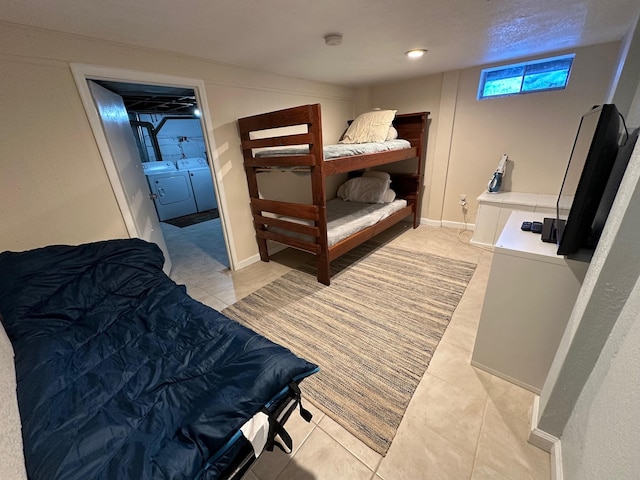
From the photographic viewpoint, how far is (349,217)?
3.02 m

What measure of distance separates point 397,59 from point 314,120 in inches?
50.3

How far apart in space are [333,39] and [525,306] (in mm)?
2149

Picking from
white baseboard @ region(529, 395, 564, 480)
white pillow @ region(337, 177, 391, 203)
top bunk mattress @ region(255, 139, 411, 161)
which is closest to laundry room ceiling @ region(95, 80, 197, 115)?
top bunk mattress @ region(255, 139, 411, 161)

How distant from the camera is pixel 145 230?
234 cm

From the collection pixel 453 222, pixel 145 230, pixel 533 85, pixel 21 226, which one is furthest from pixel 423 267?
pixel 21 226

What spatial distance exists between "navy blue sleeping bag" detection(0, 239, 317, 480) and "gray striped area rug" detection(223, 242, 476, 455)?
2.12ft

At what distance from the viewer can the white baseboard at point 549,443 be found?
1.03m

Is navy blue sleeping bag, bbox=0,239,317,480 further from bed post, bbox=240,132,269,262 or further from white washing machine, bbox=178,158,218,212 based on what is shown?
white washing machine, bbox=178,158,218,212

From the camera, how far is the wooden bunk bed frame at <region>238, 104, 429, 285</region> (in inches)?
83.8

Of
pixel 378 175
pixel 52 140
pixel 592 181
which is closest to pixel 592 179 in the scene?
pixel 592 181

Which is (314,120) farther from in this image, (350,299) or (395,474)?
(395,474)

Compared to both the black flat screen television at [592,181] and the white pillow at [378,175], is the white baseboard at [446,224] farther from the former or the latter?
the black flat screen television at [592,181]

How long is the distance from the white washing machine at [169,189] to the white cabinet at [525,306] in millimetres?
5176

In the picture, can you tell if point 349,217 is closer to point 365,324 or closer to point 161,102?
point 365,324
